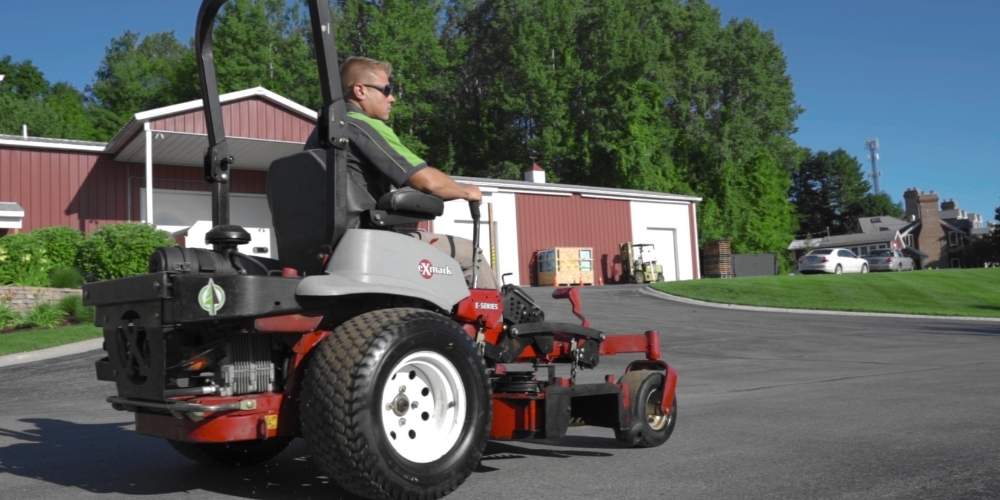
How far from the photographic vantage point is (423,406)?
3984 mm

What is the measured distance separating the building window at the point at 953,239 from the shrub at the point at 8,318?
319 ft

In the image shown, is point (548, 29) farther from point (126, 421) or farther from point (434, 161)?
point (126, 421)

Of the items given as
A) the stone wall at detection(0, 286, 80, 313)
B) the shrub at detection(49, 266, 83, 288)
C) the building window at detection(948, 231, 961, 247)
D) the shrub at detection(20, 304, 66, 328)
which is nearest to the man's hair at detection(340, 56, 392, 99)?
the shrub at detection(20, 304, 66, 328)

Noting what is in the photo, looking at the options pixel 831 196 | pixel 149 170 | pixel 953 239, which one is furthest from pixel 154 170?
pixel 831 196

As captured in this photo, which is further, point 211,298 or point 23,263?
point 23,263

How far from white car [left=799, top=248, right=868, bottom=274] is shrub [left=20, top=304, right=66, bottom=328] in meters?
37.6

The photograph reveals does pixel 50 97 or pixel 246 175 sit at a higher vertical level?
pixel 50 97

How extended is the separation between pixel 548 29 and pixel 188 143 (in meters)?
32.5

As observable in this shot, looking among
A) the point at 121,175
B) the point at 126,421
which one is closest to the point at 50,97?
the point at 121,175

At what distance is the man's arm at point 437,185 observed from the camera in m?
4.11

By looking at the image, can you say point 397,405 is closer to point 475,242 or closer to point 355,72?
point 475,242

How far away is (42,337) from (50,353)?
143 centimetres

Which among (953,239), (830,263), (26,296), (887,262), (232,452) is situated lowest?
(232,452)

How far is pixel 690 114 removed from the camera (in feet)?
180
